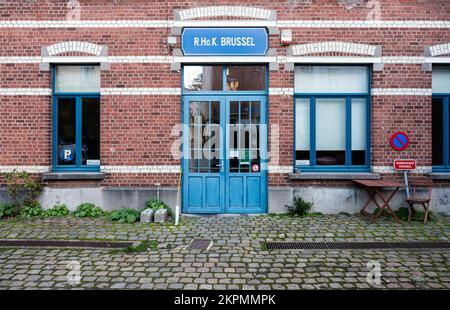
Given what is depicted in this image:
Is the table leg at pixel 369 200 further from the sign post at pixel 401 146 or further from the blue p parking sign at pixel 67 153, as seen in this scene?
the blue p parking sign at pixel 67 153

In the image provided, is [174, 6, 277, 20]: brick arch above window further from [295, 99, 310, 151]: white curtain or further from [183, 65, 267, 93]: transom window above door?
[295, 99, 310, 151]: white curtain

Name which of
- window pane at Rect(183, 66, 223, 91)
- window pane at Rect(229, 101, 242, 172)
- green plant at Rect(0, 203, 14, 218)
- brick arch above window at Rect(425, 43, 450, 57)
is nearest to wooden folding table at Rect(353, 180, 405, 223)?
window pane at Rect(229, 101, 242, 172)

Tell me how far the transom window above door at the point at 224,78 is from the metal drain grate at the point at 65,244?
379 centimetres

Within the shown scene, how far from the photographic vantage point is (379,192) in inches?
295

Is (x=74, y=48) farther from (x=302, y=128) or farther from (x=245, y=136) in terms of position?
(x=302, y=128)

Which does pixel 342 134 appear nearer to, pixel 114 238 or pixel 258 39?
pixel 258 39

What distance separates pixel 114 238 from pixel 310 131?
4.83 metres

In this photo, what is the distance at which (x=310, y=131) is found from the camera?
8.23 m

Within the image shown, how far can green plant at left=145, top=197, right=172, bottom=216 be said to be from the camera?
25.3 ft

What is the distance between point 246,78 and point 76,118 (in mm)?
4020

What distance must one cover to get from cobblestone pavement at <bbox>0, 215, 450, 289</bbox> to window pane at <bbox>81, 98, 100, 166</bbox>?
161 centimetres

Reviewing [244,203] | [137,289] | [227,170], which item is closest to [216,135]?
[227,170]

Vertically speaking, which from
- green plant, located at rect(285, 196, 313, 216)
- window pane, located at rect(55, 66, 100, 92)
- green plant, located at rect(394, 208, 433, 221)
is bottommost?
green plant, located at rect(394, 208, 433, 221)

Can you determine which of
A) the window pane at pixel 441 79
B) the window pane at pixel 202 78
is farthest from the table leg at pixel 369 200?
the window pane at pixel 202 78
